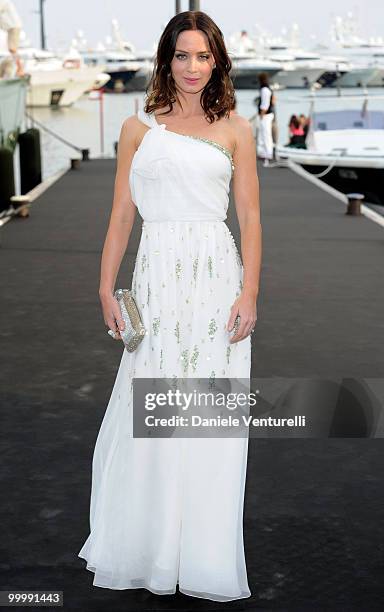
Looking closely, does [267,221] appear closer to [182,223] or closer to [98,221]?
[98,221]

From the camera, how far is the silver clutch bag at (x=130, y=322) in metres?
3.50

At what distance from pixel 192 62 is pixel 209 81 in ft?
0.42

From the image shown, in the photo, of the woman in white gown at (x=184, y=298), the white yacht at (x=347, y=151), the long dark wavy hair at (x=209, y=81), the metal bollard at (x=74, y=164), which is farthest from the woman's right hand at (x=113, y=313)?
the metal bollard at (x=74, y=164)

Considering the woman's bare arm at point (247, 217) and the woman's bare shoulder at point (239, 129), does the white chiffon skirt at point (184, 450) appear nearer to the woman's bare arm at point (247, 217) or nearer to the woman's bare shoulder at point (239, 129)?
the woman's bare arm at point (247, 217)

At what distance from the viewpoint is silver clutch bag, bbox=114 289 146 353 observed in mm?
3502

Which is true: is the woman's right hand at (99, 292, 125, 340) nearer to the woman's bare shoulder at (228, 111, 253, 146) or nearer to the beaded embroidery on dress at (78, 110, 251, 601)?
the beaded embroidery on dress at (78, 110, 251, 601)

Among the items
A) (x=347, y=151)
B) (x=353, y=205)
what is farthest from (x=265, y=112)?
(x=353, y=205)

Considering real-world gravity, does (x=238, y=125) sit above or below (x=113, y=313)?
above

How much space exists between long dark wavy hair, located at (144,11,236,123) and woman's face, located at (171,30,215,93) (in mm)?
19

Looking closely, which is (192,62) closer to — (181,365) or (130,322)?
(130,322)

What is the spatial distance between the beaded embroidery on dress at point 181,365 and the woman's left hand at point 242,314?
39 mm

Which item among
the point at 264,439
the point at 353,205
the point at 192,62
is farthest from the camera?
the point at 353,205

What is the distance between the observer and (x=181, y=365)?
353 cm

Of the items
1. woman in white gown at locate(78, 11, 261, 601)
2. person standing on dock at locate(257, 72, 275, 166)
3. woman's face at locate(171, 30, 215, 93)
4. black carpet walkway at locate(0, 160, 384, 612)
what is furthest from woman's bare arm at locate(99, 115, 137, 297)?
person standing on dock at locate(257, 72, 275, 166)
